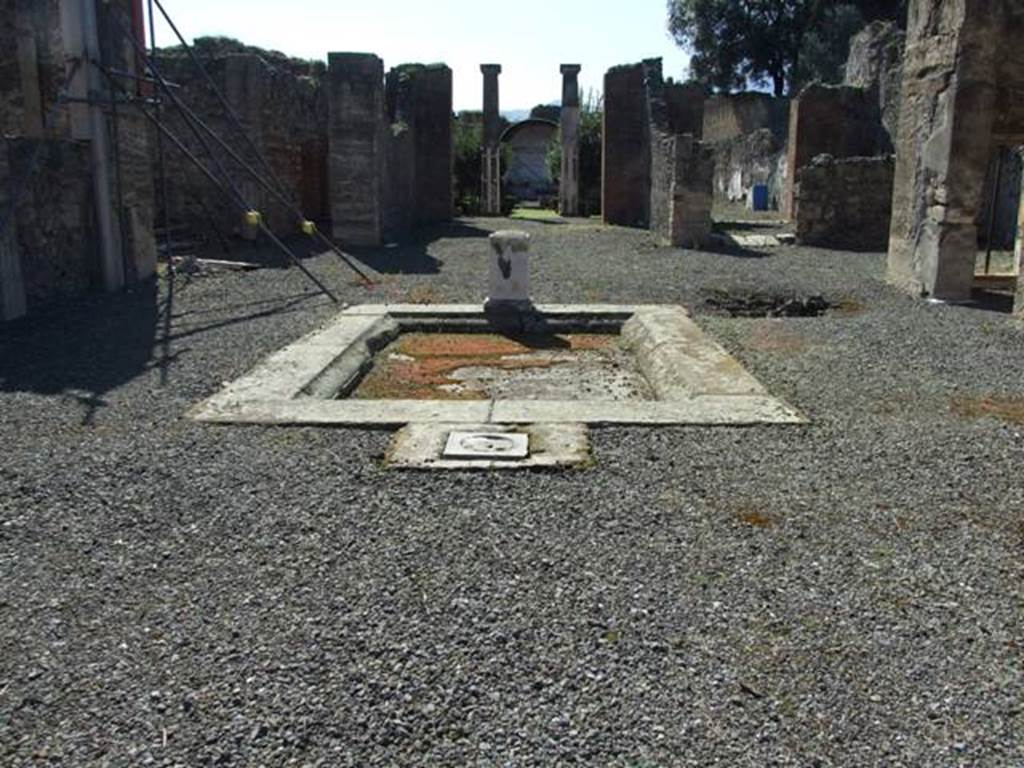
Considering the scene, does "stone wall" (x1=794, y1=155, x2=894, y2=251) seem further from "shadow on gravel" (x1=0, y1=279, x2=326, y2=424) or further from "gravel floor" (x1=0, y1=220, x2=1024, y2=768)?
"gravel floor" (x1=0, y1=220, x2=1024, y2=768)

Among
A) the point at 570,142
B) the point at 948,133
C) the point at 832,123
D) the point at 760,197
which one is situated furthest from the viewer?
the point at 570,142

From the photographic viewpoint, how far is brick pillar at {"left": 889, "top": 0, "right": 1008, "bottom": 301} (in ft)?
35.0

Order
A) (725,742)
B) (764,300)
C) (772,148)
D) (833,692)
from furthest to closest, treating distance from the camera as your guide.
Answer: (772,148) → (764,300) → (833,692) → (725,742)

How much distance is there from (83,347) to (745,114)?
30.2m

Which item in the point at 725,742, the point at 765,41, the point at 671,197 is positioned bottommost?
the point at 725,742

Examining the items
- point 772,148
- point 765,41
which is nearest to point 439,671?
point 772,148

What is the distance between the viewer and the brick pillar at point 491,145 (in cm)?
3147

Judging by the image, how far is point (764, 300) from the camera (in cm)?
1159

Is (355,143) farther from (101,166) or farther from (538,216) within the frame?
(538,216)

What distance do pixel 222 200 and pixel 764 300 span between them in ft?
33.3

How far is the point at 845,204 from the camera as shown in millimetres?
18312

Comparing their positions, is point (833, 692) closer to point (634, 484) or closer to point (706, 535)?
point (706, 535)

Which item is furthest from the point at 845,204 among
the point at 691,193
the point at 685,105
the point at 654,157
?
the point at 685,105

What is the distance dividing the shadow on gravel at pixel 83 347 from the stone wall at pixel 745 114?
84.7 feet
